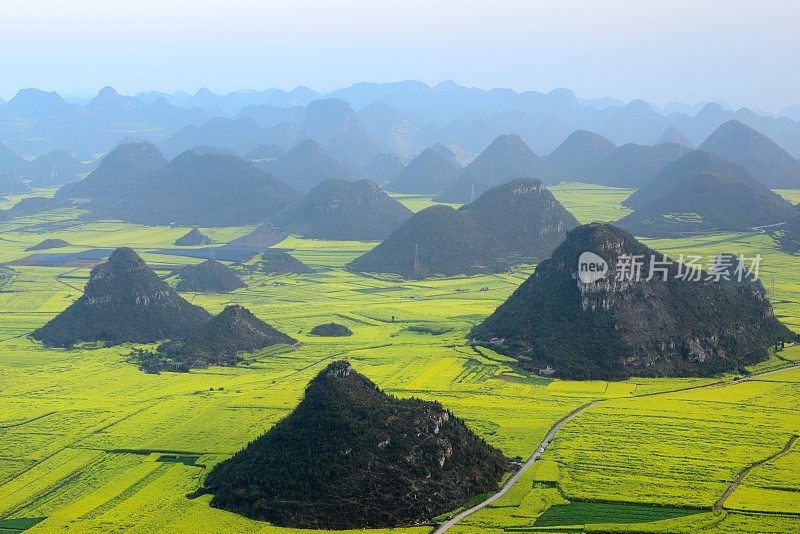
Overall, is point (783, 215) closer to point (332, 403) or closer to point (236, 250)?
point (236, 250)

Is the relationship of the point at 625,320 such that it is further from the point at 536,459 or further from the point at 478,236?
the point at 478,236

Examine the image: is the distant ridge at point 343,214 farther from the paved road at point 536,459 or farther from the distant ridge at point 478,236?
the paved road at point 536,459

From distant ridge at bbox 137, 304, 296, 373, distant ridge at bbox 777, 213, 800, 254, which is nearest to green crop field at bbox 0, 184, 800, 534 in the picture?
distant ridge at bbox 137, 304, 296, 373

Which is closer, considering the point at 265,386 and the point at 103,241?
the point at 265,386

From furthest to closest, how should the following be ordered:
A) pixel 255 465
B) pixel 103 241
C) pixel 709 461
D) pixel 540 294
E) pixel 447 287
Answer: pixel 103 241 → pixel 447 287 → pixel 540 294 → pixel 709 461 → pixel 255 465

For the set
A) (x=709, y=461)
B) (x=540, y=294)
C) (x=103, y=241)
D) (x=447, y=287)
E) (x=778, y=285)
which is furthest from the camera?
(x=103, y=241)

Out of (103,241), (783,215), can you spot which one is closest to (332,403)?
(103,241)
